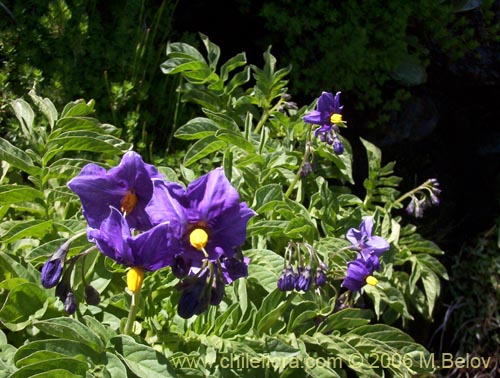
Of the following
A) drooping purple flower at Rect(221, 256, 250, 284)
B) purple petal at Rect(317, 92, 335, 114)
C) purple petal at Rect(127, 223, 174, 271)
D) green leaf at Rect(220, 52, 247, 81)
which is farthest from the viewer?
green leaf at Rect(220, 52, 247, 81)

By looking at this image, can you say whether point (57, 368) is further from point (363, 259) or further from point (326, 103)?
point (326, 103)

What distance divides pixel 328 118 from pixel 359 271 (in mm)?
534

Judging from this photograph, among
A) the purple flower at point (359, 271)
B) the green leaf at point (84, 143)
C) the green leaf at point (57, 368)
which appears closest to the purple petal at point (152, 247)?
the green leaf at point (57, 368)

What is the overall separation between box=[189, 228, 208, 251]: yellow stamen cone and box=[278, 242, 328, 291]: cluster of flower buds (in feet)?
1.60

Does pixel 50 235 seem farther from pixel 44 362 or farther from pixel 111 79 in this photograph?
pixel 111 79

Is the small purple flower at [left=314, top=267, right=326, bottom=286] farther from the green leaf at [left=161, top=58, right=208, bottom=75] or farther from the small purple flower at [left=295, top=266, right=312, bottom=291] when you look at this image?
the green leaf at [left=161, top=58, right=208, bottom=75]

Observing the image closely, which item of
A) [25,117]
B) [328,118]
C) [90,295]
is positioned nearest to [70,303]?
[90,295]

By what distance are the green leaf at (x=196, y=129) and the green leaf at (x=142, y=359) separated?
2.76ft

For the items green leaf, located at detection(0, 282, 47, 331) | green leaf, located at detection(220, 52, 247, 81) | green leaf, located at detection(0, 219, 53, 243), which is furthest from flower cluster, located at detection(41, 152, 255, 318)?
green leaf, located at detection(220, 52, 247, 81)

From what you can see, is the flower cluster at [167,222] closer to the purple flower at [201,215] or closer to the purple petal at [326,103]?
the purple flower at [201,215]

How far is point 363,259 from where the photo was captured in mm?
1931

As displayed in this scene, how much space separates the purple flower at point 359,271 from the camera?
1.91m

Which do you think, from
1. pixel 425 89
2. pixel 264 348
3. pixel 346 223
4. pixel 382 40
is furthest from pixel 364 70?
Answer: pixel 264 348

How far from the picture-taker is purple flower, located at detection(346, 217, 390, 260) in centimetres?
197
